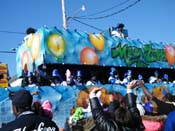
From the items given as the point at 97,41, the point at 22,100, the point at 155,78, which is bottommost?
the point at 22,100

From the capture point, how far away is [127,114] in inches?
199

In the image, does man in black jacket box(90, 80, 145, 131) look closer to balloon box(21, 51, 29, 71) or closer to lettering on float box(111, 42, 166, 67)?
balloon box(21, 51, 29, 71)

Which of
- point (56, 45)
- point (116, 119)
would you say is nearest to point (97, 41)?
point (56, 45)

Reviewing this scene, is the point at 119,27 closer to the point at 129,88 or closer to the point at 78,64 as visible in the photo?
the point at 78,64

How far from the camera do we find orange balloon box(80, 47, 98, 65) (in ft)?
54.1

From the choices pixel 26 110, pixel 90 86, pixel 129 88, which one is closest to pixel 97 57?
pixel 90 86

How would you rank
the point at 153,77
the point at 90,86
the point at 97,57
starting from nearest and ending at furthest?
1. the point at 90,86
2. the point at 97,57
3. the point at 153,77

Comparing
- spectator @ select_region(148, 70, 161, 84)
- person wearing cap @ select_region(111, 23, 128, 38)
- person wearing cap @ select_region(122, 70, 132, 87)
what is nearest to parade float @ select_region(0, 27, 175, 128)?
spectator @ select_region(148, 70, 161, 84)

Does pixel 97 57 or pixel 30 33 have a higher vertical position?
pixel 30 33

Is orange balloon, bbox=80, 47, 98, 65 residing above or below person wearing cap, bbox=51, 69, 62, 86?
above

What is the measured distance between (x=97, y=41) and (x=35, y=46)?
2810mm

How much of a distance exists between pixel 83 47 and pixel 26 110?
1262cm

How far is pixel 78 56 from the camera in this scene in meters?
16.3

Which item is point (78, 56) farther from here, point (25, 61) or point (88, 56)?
point (25, 61)
